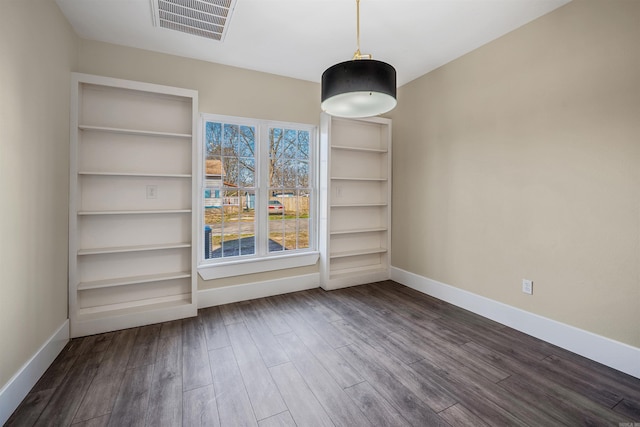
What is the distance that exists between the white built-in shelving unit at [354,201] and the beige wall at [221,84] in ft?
1.30

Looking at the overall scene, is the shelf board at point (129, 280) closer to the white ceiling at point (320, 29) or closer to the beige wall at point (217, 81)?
the beige wall at point (217, 81)

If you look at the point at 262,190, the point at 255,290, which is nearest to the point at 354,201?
the point at 262,190

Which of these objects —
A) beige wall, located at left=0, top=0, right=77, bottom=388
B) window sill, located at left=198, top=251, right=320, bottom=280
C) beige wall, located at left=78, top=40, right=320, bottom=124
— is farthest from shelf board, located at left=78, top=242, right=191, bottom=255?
beige wall, located at left=78, top=40, right=320, bottom=124

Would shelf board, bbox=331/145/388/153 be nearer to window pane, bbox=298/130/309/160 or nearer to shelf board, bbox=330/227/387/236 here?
window pane, bbox=298/130/309/160

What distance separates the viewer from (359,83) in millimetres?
1761

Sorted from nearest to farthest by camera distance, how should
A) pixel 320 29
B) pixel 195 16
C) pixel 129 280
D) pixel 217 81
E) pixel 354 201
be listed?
pixel 195 16 < pixel 320 29 < pixel 129 280 < pixel 217 81 < pixel 354 201

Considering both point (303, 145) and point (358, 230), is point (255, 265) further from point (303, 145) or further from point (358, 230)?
point (303, 145)

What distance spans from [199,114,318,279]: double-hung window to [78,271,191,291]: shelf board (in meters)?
0.29

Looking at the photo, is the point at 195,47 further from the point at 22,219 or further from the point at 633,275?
the point at 633,275

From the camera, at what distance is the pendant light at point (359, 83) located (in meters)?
1.76

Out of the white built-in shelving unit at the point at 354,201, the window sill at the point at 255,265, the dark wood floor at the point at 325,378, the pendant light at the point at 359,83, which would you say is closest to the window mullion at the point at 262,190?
the window sill at the point at 255,265

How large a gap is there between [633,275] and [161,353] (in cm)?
375

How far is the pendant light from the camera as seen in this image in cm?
176

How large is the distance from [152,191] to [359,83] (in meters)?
2.49
